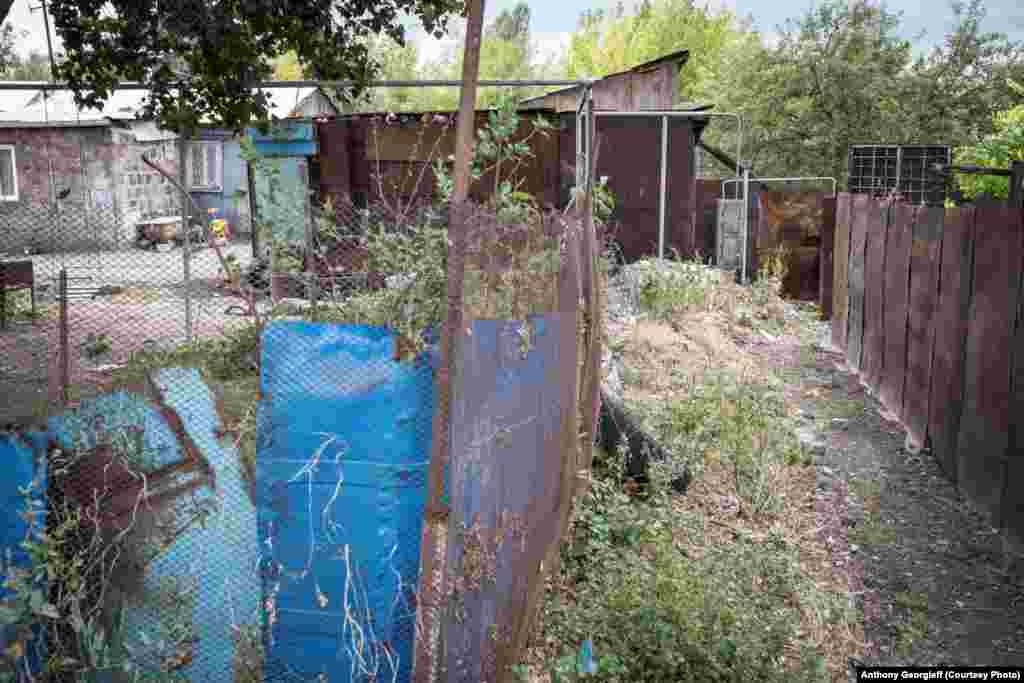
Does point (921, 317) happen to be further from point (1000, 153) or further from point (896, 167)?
point (896, 167)

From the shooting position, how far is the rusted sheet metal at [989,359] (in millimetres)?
5668

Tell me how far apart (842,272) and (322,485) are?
10062 mm

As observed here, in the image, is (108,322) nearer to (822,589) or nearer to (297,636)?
(297,636)

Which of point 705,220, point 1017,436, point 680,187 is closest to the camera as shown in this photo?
point 1017,436

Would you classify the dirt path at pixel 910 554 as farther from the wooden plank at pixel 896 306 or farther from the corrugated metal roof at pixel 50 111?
the corrugated metal roof at pixel 50 111

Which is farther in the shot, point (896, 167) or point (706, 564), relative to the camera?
point (896, 167)

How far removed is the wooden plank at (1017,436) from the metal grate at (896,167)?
10178mm

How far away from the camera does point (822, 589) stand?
191 inches

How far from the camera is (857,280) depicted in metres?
10.8

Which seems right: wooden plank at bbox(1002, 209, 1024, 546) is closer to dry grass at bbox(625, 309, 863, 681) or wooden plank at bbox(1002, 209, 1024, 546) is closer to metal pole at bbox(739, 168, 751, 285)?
dry grass at bbox(625, 309, 863, 681)

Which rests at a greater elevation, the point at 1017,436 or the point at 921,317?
the point at 921,317

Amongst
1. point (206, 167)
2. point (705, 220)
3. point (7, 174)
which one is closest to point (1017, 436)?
point (705, 220)

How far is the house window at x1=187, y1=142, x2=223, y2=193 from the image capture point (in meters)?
24.2

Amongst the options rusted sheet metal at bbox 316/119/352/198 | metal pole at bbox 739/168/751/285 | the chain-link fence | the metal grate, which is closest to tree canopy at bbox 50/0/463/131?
the chain-link fence
